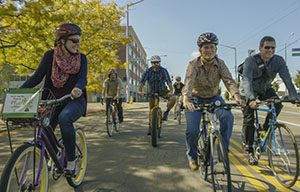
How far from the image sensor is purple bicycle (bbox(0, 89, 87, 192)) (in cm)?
245

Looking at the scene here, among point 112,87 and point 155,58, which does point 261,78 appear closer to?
point 155,58

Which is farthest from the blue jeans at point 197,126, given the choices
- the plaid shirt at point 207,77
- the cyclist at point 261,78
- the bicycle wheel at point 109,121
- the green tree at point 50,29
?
the green tree at point 50,29

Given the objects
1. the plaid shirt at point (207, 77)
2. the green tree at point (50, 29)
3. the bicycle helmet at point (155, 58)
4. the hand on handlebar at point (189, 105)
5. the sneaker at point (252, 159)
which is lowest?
the sneaker at point (252, 159)

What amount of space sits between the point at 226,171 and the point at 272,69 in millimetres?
2236

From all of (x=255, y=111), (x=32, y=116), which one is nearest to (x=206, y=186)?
(x=255, y=111)

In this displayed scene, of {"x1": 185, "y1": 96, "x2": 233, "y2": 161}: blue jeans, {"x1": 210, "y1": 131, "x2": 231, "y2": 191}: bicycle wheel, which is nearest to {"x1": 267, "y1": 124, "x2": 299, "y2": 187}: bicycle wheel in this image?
{"x1": 185, "y1": 96, "x2": 233, "y2": 161}: blue jeans

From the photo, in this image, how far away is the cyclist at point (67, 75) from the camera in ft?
11.1

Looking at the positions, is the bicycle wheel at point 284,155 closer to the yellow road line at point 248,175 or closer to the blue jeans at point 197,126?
the yellow road line at point 248,175

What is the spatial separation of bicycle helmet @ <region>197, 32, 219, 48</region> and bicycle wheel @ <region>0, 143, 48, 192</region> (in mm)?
2431

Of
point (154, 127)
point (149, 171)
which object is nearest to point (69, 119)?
point (149, 171)

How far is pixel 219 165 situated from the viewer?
3197mm

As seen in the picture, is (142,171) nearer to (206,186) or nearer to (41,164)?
(206,186)

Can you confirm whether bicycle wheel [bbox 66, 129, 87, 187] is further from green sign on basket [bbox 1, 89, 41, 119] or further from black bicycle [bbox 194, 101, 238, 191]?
black bicycle [bbox 194, 101, 238, 191]

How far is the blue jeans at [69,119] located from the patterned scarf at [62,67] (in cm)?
30
